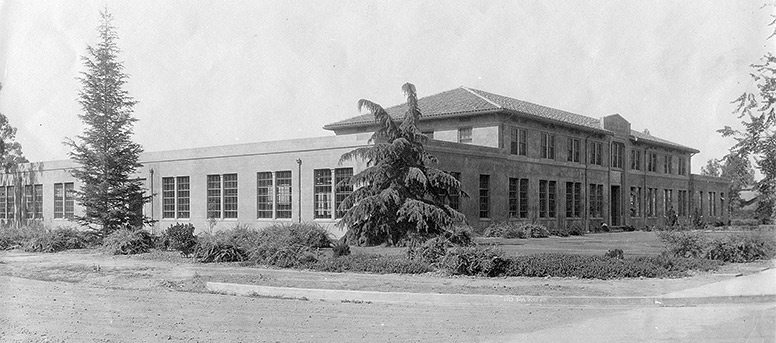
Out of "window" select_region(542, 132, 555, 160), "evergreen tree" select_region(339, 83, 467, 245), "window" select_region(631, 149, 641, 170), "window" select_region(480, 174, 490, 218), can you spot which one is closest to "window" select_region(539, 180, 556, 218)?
"window" select_region(542, 132, 555, 160)

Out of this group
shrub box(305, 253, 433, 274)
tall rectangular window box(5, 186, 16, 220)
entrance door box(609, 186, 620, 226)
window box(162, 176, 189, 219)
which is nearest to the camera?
shrub box(305, 253, 433, 274)

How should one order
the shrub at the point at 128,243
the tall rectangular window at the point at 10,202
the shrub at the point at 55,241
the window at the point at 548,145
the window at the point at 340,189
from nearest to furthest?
the shrub at the point at 128,243 → the shrub at the point at 55,241 → the window at the point at 340,189 → the window at the point at 548,145 → the tall rectangular window at the point at 10,202

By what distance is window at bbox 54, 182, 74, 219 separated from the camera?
143 ft

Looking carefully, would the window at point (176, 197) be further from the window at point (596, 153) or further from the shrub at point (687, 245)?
the window at point (596, 153)

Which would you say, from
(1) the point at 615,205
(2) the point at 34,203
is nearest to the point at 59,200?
(2) the point at 34,203

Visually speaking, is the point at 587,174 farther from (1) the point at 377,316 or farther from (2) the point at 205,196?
(1) the point at 377,316

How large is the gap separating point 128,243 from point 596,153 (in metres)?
32.3

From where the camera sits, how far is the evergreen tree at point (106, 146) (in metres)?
31.7

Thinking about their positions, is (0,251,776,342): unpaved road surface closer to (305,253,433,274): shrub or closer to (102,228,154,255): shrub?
(305,253,433,274): shrub

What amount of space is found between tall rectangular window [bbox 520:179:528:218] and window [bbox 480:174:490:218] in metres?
3.64

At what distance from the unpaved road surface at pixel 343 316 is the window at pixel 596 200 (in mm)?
30945

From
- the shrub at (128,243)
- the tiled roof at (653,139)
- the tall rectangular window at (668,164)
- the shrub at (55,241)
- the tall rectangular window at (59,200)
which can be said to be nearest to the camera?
the shrub at (128,243)

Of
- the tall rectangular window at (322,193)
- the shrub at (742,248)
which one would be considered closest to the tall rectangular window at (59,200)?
the tall rectangular window at (322,193)

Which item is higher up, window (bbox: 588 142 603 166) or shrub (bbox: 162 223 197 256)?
window (bbox: 588 142 603 166)
